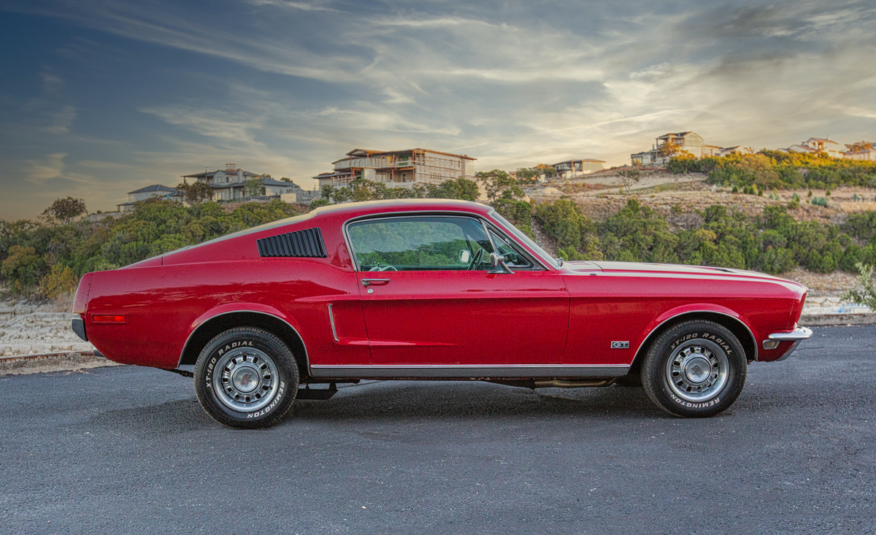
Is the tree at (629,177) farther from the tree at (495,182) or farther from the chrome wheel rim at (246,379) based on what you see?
the chrome wheel rim at (246,379)

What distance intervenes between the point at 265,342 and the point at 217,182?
49.6 meters

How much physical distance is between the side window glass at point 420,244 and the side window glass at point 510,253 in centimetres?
Result: 7

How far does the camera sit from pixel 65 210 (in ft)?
112

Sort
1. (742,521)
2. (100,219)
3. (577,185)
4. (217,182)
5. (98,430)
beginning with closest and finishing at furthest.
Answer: (742,521) < (98,430) < (100,219) < (217,182) < (577,185)

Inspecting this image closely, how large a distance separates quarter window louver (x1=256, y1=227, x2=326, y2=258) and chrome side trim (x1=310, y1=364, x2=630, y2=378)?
2.76ft

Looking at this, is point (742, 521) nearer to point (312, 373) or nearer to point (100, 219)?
point (312, 373)

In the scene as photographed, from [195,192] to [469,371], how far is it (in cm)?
4235

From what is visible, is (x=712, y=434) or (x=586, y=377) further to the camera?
(x=586, y=377)

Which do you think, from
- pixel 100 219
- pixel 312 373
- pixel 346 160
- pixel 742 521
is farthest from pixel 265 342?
pixel 346 160

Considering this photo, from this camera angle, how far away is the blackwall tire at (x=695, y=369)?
4.29 meters

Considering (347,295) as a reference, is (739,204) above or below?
above

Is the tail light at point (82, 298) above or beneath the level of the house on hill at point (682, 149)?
beneath

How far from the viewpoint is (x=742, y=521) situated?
2723 millimetres

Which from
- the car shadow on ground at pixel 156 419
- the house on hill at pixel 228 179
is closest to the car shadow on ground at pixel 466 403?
the car shadow on ground at pixel 156 419
